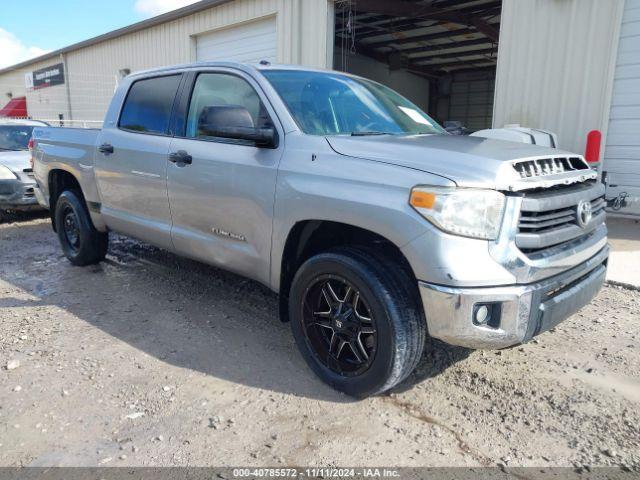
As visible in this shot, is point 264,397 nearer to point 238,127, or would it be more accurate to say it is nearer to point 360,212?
point 360,212

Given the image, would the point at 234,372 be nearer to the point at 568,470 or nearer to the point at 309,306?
the point at 309,306

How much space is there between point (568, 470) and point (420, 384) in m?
0.94

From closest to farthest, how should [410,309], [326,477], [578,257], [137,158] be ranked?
1. [326,477]
2. [410,309]
3. [578,257]
4. [137,158]

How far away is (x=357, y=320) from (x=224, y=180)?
1.37 m

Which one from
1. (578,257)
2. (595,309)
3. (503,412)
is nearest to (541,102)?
(595,309)

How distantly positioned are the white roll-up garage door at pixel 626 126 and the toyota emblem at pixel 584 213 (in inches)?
204

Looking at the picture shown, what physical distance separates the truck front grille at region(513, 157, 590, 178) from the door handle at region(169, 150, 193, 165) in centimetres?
229

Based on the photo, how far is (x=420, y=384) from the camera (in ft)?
10.1

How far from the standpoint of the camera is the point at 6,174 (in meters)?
7.79

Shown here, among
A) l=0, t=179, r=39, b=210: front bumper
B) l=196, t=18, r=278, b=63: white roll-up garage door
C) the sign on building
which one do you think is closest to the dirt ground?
l=0, t=179, r=39, b=210: front bumper

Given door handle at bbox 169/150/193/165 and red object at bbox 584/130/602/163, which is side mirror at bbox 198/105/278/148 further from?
red object at bbox 584/130/602/163

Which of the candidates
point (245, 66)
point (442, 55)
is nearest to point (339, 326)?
point (245, 66)

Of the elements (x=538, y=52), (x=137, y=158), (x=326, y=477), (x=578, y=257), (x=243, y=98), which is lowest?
(x=326, y=477)

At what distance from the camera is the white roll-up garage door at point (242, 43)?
464 inches
